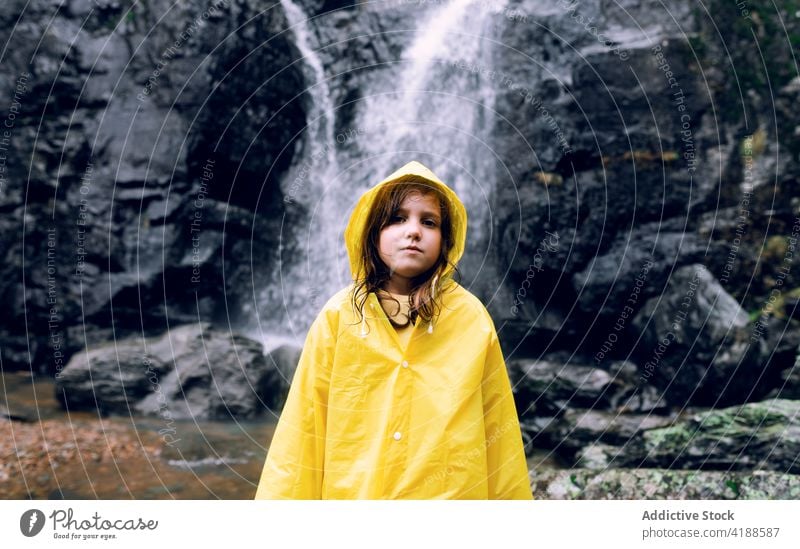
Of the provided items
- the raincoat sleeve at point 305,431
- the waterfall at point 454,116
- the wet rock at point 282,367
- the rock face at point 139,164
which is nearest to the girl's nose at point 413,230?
the raincoat sleeve at point 305,431

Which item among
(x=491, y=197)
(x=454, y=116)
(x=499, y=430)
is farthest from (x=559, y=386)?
(x=499, y=430)

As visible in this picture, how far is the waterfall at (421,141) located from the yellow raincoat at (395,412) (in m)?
4.13

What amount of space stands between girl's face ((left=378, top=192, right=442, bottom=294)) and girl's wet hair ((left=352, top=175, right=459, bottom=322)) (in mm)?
15

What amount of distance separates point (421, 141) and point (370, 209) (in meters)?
4.35

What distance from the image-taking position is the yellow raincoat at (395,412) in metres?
1.49

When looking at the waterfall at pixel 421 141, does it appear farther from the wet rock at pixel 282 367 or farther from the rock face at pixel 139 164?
the rock face at pixel 139 164

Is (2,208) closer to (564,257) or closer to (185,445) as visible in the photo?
(185,445)

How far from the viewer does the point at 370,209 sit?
63.9 inches

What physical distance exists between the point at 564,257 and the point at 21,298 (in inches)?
211

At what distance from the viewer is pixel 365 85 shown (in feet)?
20.5

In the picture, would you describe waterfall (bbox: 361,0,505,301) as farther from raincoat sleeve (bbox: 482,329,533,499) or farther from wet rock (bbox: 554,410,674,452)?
raincoat sleeve (bbox: 482,329,533,499)

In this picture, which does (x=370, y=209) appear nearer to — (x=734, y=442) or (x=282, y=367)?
(x=734, y=442)

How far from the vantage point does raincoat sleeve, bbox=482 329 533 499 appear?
60.5 inches

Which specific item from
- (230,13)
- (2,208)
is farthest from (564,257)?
(2,208)
